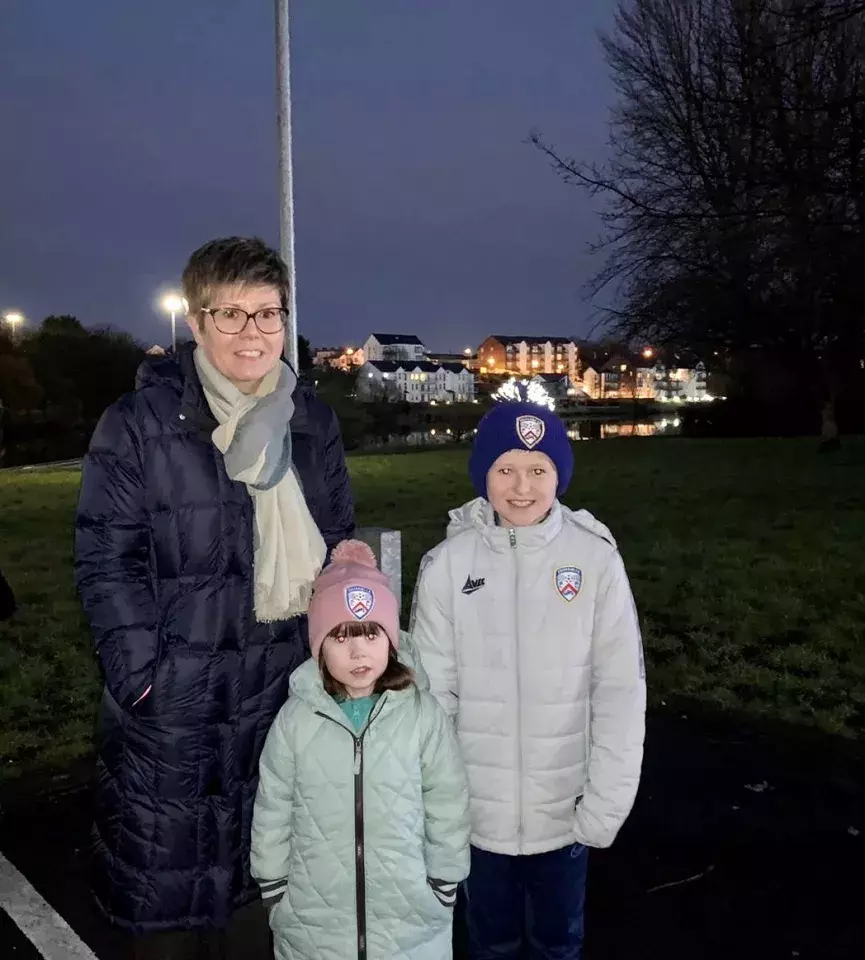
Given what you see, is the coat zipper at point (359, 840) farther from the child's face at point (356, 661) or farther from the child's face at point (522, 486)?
the child's face at point (522, 486)

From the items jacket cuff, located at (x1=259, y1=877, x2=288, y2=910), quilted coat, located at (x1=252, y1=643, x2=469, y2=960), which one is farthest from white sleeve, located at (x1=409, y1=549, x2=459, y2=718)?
jacket cuff, located at (x1=259, y1=877, x2=288, y2=910)

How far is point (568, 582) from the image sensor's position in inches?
108

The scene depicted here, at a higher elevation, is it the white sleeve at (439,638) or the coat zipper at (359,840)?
the white sleeve at (439,638)

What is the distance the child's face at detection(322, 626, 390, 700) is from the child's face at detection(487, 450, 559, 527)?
0.61 meters

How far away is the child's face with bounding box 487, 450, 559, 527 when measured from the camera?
111 inches

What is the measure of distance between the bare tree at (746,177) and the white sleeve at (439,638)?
23.3ft

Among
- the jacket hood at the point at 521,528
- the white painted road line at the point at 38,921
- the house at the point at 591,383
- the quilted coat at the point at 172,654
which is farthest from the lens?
the house at the point at 591,383

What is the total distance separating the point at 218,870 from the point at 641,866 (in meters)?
2.21

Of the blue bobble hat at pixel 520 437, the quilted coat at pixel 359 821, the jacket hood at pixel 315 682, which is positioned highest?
the blue bobble hat at pixel 520 437

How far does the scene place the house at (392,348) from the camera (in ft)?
454

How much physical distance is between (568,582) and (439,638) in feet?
1.49

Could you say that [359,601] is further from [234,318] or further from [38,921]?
[38,921]

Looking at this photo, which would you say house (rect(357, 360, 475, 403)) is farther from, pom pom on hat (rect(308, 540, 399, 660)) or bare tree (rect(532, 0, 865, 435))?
pom pom on hat (rect(308, 540, 399, 660))

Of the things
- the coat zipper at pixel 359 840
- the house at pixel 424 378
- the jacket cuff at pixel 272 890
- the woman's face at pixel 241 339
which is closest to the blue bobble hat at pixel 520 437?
the woman's face at pixel 241 339
